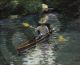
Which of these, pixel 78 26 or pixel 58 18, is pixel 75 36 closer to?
pixel 78 26

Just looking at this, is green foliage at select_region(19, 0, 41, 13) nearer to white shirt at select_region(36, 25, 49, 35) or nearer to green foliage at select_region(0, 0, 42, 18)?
green foliage at select_region(0, 0, 42, 18)

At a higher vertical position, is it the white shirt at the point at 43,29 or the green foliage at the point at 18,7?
the white shirt at the point at 43,29

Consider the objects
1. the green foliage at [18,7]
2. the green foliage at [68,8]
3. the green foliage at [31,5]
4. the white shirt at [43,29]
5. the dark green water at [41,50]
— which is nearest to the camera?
the dark green water at [41,50]

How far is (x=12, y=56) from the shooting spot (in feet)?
75.2

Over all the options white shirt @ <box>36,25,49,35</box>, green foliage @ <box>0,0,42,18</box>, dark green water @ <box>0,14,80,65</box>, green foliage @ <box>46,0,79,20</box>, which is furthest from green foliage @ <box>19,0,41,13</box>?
white shirt @ <box>36,25,49,35</box>

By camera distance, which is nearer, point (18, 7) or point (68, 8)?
point (68, 8)

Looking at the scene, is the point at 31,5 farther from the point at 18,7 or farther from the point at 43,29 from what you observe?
the point at 43,29

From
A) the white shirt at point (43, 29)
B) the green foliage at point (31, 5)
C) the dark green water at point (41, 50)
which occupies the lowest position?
the green foliage at point (31, 5)

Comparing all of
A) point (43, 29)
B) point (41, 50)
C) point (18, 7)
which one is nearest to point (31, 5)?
point (18, 7)

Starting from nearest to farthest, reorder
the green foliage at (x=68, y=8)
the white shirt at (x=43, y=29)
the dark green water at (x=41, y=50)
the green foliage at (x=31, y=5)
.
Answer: the dark green water at (x=41, y=50), the white shirt at (x=43, y=29), the green foliage at (x=68, y=8), the green foliage at (x=31, y=5)

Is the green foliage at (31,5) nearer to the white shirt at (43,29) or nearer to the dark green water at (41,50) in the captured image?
the dark green water at (41,50)

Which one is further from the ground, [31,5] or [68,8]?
[68,8]

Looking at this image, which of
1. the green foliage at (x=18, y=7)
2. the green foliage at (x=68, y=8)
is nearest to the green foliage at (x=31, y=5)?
the green foliage at (x=18, y=7)

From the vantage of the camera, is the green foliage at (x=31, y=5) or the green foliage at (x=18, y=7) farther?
the green foliage at (x=31, y=5)
